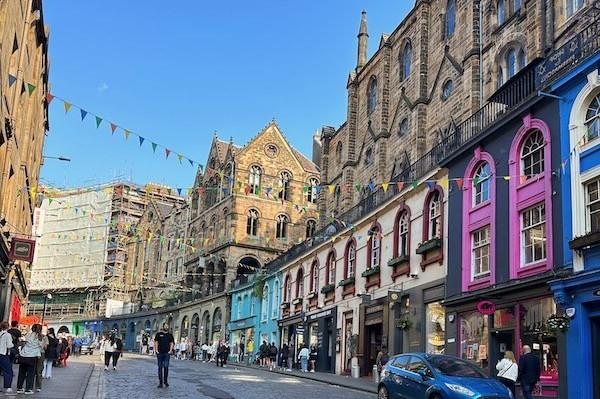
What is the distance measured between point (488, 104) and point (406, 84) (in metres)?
15.9

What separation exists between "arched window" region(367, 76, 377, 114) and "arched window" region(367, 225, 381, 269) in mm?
14798

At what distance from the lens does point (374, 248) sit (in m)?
31.0

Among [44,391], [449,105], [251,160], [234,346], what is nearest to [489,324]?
[44,391]

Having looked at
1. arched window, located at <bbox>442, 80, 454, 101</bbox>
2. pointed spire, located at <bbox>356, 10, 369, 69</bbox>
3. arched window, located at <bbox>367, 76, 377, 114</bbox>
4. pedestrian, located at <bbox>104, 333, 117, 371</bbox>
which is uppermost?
pointed spire, located at <bbox>356, 10, 369, 69</bbox>

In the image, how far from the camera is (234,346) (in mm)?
54562

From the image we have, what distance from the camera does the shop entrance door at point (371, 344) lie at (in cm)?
2964

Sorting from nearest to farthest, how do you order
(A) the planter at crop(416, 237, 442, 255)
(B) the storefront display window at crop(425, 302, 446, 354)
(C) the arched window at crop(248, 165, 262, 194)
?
(B) the storefront display window at crop(425, 302, 446, 354) < (A) the planter at crop(416, 237, 442, 255) < (C) the arched window at crop(248, 165, 262, 194)

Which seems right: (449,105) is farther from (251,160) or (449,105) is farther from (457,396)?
(251,160)

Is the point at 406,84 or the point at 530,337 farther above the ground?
the point at 406,84

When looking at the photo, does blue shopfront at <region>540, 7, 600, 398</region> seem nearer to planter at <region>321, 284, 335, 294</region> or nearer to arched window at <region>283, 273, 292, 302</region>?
planter at <region>321, 284, 335, 294</region>

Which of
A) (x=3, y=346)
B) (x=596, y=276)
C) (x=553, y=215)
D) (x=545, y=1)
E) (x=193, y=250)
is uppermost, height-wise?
(x=545, y=1)

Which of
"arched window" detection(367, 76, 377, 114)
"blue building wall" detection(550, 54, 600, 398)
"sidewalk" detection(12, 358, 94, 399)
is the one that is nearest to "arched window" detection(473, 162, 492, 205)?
"blue building wall" detection(550, 54, 600, 398)

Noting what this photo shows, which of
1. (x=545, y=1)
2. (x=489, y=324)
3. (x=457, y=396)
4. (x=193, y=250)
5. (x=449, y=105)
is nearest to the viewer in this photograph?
(x=457, y=396)

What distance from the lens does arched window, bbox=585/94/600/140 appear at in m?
17.2
